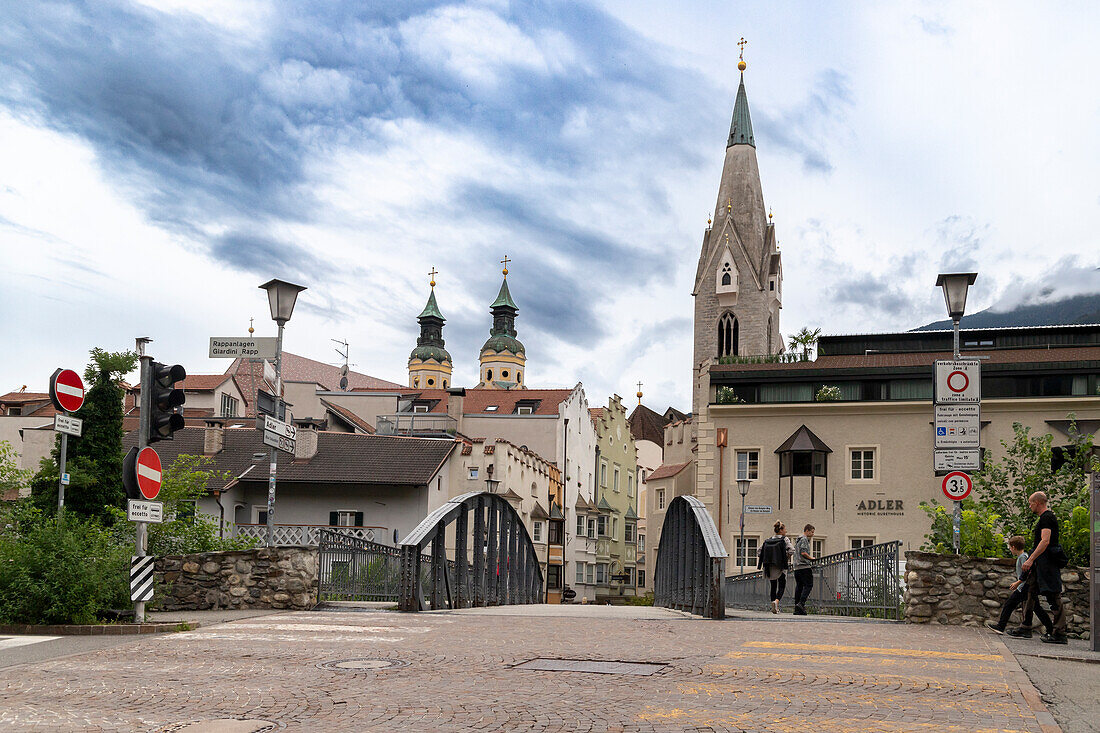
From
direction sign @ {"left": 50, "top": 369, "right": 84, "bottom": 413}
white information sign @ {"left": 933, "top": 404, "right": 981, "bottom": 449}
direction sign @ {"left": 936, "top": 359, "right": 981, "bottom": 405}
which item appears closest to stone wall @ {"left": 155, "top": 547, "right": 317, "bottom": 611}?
direction sign @ {"left": 50, "top": 369, "right": 84, "bottom": 413}

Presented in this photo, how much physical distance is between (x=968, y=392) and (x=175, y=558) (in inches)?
483

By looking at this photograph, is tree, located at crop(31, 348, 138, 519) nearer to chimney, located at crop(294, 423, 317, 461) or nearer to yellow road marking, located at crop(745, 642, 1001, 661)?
chimney, located at crop(294, 423, 317, 461)

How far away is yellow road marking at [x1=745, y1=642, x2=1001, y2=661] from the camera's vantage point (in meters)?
11.0

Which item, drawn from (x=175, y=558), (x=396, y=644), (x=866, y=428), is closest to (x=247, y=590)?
(x=175, y=558)

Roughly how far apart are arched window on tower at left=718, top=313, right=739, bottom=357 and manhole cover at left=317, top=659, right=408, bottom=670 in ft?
275

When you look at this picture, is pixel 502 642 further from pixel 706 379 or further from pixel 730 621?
pixel 706 379

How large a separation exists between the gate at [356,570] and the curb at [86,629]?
4819mm

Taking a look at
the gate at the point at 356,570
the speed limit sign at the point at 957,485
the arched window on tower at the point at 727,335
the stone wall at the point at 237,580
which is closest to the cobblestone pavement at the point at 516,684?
the stone wall at the point at 237,580

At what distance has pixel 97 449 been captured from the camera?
36.6m

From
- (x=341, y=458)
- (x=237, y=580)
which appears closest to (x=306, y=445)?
(x=341, y=458)

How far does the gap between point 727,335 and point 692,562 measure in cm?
7484

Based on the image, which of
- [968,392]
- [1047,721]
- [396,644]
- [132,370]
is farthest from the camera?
[132,370]

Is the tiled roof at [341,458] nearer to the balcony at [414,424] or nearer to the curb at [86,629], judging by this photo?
the balcony at [414,424]

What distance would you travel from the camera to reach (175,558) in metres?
16.3
